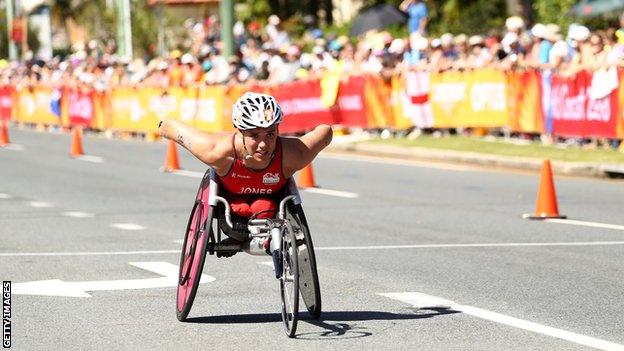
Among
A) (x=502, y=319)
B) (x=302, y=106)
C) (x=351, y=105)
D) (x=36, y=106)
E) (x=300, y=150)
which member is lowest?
(x=36, y=106)

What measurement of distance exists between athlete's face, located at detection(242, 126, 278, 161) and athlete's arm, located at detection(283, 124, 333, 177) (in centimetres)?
16

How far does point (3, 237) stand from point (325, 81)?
1567 centimetres

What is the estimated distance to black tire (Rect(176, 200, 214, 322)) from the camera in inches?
371

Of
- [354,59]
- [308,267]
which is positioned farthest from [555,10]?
[308,267]

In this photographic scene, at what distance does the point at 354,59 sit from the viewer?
31.1m

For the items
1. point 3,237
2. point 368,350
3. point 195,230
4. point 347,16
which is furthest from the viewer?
point 347,16

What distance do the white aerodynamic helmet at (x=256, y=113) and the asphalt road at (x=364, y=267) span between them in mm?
1187

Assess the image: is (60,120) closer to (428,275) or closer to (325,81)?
(325,81)

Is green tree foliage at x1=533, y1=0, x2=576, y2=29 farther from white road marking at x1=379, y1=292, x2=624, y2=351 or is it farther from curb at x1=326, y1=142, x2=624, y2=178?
white road marking at x1=379, y1=292, x2=624, y2=351

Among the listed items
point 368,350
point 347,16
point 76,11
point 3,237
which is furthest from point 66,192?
point 76,11

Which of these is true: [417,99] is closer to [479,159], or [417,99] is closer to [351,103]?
[351,103]

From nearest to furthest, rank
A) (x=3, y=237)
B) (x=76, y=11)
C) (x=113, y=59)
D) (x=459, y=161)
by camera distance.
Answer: (x=3, y=237) < (x=459, y=161) < (x=113, y=59) < (x=76, y=11)

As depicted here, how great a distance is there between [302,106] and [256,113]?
2204 cm

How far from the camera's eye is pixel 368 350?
338 inches
